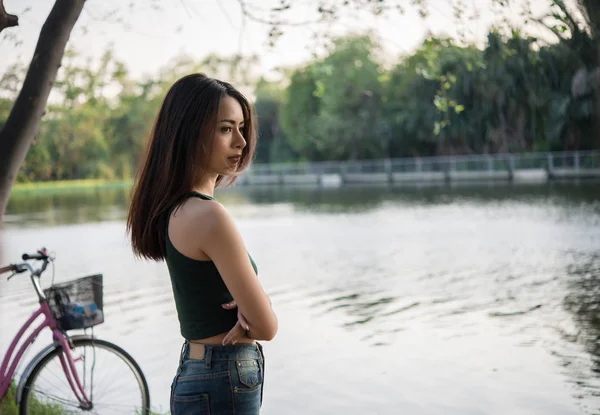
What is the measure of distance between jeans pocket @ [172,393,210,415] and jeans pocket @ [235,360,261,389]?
100 millimetres

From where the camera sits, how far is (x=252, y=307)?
2033mm

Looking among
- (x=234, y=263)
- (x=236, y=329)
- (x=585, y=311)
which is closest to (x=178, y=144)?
(x=234, y=263)

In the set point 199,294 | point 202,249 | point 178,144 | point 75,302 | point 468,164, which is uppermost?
point 178,144

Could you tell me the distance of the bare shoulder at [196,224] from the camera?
1.99m

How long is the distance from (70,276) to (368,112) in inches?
1935

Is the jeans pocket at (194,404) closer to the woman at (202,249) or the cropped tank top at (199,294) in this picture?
the woman at (202,249)

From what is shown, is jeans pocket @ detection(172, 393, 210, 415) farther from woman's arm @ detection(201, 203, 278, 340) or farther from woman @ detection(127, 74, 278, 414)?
woman's arm @ detection(201, 203, 278, 340)

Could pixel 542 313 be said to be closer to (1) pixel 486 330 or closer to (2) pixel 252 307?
(1) pixel 486 330

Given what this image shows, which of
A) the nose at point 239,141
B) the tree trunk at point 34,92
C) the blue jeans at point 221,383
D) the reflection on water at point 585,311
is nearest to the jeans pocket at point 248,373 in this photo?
the blue jeans at point 221,383

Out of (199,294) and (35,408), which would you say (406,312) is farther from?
(199,294)

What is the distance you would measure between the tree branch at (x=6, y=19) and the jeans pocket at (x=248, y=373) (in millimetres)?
3366

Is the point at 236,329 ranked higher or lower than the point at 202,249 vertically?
lower

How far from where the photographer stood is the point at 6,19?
15.9 ft

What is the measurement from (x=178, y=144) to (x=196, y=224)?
25 centimetres
